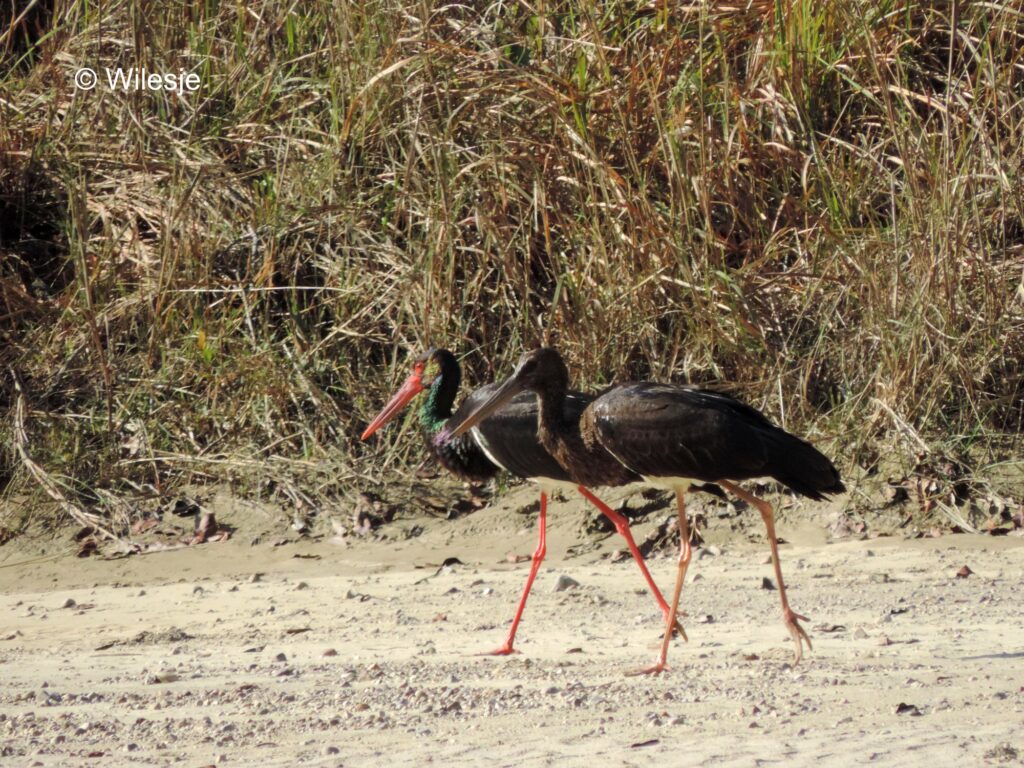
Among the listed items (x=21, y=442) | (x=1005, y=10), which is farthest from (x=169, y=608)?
(x=1005, y=10)

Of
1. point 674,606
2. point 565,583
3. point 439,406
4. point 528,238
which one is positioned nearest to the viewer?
point 674,606

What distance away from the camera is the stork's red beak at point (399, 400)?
845cm

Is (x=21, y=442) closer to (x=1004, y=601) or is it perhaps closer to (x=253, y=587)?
(x=253, y=587)

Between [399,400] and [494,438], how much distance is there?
A: 1.26m

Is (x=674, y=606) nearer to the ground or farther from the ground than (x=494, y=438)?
nearer to the ground

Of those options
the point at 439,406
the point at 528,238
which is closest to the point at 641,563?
the point at 439,406

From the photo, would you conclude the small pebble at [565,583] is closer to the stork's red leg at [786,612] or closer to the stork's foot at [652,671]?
the stork's red leg at [786,612]

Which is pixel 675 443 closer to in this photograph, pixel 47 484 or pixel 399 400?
pixel 399 400

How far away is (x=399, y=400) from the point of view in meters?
8.48

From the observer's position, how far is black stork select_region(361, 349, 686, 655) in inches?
275

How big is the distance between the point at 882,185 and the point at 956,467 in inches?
68.6

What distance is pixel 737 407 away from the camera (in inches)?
248

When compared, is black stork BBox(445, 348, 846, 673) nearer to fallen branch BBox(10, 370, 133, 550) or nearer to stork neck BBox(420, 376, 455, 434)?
stork neck BBox(420, 376, 455, 434)

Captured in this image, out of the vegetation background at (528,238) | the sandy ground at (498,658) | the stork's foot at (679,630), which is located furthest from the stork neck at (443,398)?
the stork's foot at (679,630)
